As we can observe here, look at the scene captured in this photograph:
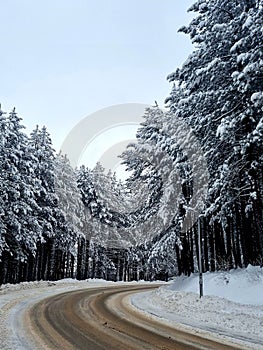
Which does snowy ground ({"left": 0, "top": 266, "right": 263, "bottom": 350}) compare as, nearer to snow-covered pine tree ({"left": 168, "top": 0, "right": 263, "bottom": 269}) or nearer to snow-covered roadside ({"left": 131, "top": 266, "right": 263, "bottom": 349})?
snow-covered roadside ({"left": 131, "top": 266, "right": 263, "bottom": 349})

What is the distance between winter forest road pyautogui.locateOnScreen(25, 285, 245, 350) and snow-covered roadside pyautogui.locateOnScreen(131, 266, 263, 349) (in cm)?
83

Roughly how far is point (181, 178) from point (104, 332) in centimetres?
1264

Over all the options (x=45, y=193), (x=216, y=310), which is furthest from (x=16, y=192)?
(x=216, y=310)

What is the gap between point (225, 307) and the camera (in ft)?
41.0

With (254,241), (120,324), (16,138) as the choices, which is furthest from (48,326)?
(16,138)

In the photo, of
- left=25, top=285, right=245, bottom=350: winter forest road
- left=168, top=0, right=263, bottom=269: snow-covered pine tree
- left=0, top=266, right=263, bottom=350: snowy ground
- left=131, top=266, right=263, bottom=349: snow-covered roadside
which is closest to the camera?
left=25, top=285, right=245, bottom=350: winter forest road

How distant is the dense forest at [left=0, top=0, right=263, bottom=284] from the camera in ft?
46.2

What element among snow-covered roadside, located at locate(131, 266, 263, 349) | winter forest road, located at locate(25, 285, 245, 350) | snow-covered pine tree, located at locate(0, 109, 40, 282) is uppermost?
snow-covered pine tree, located at locate(0, 109, 40, 282)

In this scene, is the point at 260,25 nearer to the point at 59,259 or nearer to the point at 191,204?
the point at 191,204

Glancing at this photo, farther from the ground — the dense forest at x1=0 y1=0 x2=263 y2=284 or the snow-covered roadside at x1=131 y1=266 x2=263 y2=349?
the dense forest at x1=0 y1=0 x2=263 y2=284

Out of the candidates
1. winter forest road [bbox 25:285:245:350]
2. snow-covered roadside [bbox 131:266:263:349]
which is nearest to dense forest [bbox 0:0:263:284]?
snow-covered roadside [bbox 131:266:263:349]

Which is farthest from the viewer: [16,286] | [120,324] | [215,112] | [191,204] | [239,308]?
[16,286]

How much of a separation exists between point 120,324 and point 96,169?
34424mm

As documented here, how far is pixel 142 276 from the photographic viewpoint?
5919 cm
